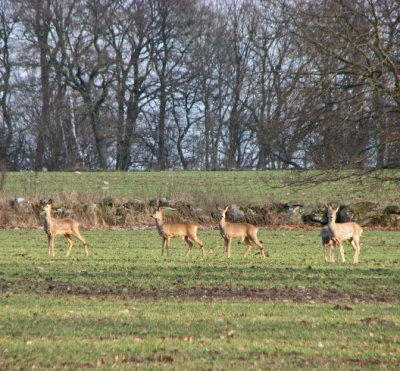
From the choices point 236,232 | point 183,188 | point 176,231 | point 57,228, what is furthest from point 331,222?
point 183,188

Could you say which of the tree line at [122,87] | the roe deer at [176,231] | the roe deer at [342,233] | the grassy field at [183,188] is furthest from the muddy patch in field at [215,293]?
the tree line at [122,87]

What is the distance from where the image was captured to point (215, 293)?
12203mm

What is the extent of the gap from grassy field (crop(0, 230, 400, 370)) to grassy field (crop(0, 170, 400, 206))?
12.1 metres

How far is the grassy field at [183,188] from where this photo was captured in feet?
116

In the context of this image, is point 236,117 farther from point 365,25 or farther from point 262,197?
point 365,25

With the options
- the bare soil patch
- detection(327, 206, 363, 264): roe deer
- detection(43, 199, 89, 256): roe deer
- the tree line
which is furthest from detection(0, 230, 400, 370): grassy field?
the tree line

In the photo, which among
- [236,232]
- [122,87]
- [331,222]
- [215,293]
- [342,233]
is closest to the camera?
[215,293]

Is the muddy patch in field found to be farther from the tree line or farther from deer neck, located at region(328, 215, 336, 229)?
the tree line

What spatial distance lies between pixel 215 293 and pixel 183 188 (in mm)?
26608

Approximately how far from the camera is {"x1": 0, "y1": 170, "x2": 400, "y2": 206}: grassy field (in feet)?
116

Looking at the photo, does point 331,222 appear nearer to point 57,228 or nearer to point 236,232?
Answer: point 236,232

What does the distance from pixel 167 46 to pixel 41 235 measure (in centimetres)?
3423

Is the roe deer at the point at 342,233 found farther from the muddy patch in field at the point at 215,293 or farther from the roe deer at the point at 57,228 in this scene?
the roe deer at the point at 57,228

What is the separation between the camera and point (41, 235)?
2805cm
